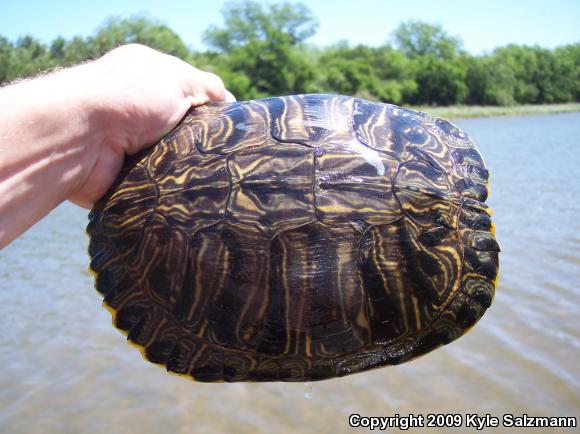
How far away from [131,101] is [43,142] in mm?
341

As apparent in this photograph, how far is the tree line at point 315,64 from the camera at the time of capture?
1654 inches

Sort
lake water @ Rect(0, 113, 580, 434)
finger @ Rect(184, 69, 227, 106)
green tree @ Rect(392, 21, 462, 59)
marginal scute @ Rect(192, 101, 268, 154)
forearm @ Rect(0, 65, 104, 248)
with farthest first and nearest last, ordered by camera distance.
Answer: green tree @ Rect(392, 21, 462, 59)
lake water @ Rect(0, 113, 580, 434)
finger @ Rect(184, 69, 227, 106)
marginal scute @ Rect(192, 101, 268, 154)
forearm @ Rect(0, 65, 104, 248)

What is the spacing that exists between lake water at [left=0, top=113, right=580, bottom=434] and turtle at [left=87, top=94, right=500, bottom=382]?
5.72ft

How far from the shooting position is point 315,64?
46812 mm

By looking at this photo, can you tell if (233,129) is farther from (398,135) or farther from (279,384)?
(279,384)

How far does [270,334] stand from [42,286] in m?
4.73

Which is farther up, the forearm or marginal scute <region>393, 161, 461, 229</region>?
the forearm

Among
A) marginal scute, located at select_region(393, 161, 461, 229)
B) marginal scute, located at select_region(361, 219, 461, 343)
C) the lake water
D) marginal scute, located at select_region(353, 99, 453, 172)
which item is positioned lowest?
the lake water

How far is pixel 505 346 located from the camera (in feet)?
13.0

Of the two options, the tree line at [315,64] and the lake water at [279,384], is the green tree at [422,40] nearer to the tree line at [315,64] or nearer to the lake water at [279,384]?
the tree line at [315,64]

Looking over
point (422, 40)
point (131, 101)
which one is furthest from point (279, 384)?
point (422, 40)

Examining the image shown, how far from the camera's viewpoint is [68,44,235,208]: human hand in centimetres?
181

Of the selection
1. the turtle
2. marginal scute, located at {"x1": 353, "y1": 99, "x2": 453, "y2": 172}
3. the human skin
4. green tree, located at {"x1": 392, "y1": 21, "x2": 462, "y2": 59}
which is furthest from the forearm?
green tree, located at {"x1": 392, "y1": 21, "x2": 462, "y2": 59}

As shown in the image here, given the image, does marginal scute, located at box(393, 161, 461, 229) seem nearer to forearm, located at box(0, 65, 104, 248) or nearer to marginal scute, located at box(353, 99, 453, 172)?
marginal scute, located at box(353, 99, 453, 172)
